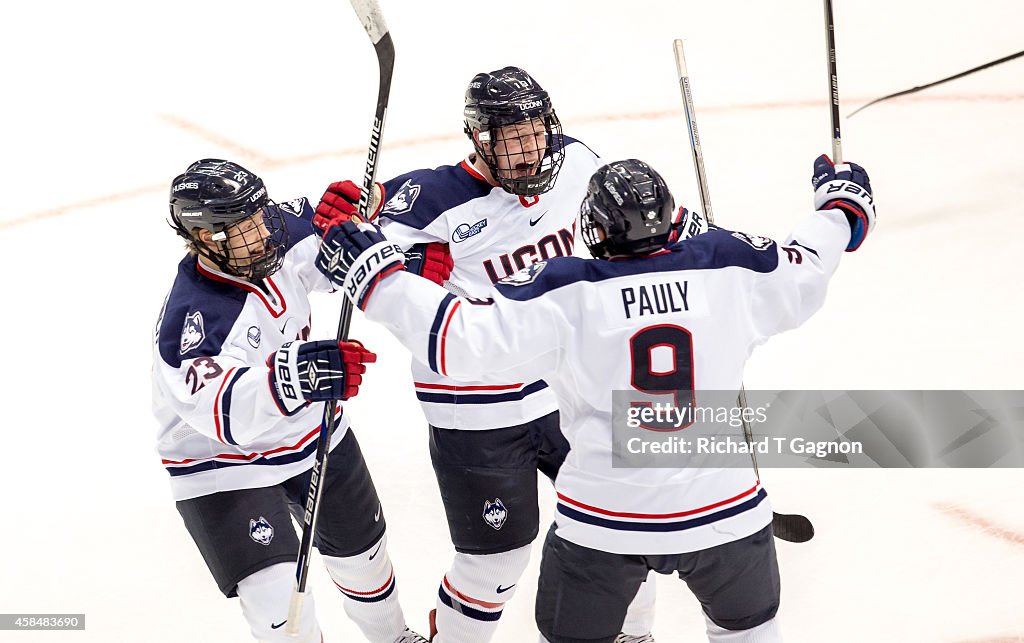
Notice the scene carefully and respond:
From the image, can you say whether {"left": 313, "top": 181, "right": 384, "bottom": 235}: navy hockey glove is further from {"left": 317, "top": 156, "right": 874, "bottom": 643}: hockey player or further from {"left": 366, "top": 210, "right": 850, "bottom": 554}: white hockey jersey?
{"left": 366, "top": 210, "right": 850, "bottom": 554}: white hockey jersey

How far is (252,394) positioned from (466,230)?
74cm

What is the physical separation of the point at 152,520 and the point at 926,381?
2.62m

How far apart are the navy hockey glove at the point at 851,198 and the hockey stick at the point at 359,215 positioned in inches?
37.8

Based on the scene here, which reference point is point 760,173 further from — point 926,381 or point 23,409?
point 23,409

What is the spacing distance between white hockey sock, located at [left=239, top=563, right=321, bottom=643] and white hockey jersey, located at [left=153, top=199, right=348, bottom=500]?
0.20 m

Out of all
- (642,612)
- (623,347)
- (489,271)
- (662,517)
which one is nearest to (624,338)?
(623,347)

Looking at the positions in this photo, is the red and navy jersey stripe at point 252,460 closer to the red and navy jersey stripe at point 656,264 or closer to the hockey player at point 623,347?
the hockey player at point 623,347

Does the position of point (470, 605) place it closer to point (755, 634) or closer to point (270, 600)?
point (270, 600)

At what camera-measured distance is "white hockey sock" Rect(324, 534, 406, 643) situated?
2.88 m

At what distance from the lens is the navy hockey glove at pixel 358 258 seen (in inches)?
86.6

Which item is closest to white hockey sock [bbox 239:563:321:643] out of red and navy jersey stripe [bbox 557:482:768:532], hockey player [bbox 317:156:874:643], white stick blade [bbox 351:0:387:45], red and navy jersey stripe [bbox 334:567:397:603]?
red and navy jersey stripe [bbox 334:567:397:603]

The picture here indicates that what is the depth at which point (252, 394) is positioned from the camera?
232cm

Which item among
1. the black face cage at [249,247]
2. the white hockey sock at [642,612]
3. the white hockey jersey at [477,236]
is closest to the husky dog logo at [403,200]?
the white hockey jersey at [477,236]

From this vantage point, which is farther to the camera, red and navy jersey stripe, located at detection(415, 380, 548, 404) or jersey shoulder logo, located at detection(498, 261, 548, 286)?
red and navy jersey stripe, located at detection(415, 380, 548, 404)
